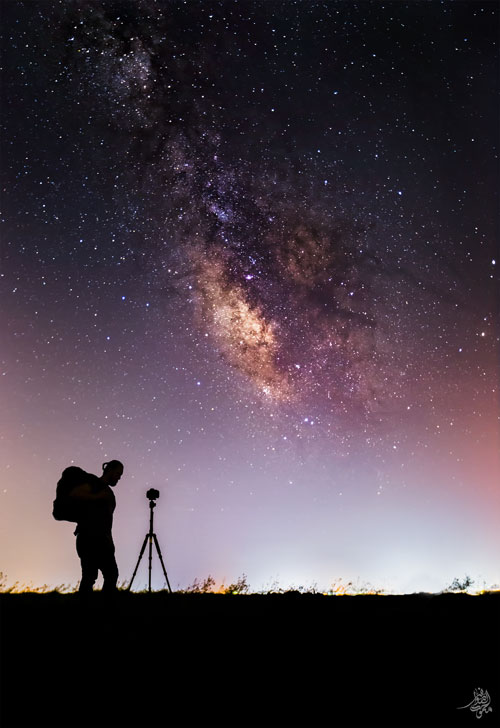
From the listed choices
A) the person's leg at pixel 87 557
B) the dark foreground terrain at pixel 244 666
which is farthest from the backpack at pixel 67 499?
the dark foreground terrain at pixel 244 666

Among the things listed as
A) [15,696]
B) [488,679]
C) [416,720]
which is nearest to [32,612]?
[15,696]

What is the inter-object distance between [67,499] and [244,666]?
9.07 ft

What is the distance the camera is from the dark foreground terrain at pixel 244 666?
2734mm

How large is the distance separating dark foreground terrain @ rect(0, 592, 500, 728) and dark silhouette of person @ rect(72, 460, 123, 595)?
41cm

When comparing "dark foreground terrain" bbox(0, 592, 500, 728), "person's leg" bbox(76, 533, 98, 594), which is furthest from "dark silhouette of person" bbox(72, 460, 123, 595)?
"dark foreground terrain" bbox(0, 592, 500, 728)

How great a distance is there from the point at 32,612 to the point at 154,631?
1420 mm

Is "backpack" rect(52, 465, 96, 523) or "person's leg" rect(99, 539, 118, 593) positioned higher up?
"backpack" rect(52, 465, 96, 523)

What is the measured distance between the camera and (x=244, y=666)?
328 centimetres

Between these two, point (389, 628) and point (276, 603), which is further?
point (276, 603)

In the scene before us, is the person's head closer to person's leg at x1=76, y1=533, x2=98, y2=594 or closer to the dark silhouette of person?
the dark silhouette of person

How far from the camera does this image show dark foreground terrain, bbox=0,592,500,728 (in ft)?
8.97

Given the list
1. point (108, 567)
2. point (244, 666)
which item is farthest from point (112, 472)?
point (244, 666)

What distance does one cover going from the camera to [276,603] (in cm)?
531

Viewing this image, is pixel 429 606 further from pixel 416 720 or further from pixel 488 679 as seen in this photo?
pixel 416 720
